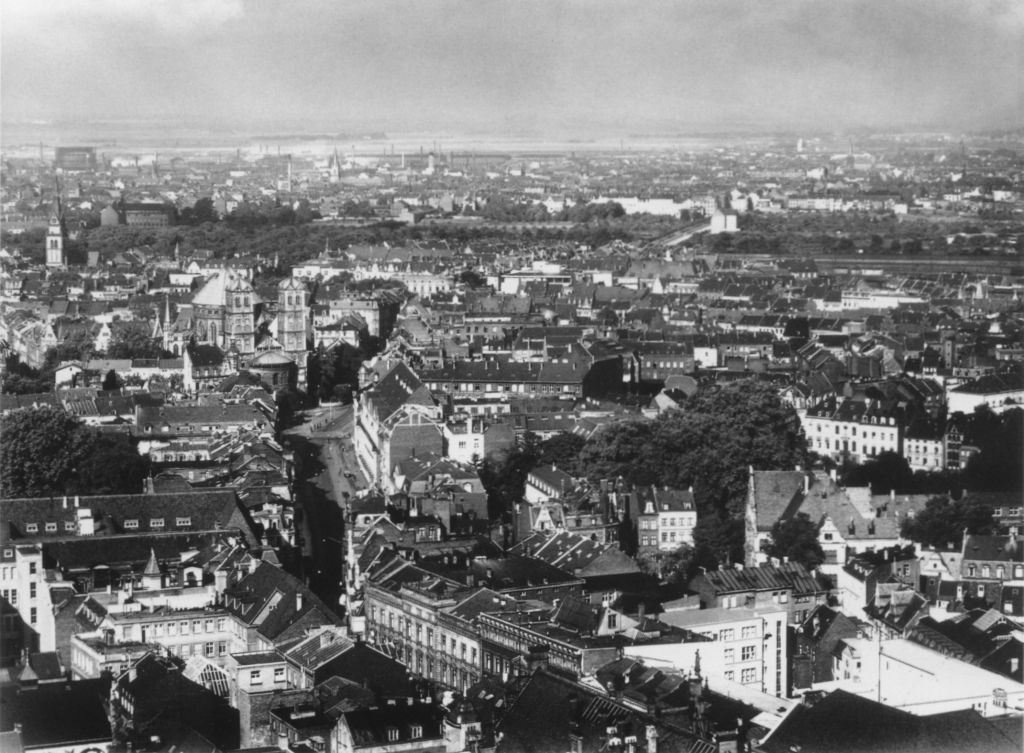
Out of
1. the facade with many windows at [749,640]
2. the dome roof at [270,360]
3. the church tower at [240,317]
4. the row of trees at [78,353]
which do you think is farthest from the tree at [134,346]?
the facade with many windows at [749,640]

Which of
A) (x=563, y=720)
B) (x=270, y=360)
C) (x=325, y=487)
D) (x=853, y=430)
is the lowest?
(x=325, y=487)

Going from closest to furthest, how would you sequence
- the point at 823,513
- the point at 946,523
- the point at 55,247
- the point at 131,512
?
the point at 946,523 < the point at 131,512 < the point at 823,513 < the point at 55,247

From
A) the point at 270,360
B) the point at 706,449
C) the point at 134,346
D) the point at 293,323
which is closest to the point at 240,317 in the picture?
the point at 293,323

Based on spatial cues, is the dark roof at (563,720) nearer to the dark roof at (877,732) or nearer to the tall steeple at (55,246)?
the dark roof at (877,732)

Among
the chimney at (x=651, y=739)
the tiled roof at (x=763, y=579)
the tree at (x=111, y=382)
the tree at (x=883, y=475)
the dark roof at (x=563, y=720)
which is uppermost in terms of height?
the chimney at (x=651, y=739)

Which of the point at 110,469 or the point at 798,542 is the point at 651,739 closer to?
the point at 798,542

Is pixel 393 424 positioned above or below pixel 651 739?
below

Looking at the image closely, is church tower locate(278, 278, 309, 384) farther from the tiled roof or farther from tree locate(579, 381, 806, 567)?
the tiled roof
